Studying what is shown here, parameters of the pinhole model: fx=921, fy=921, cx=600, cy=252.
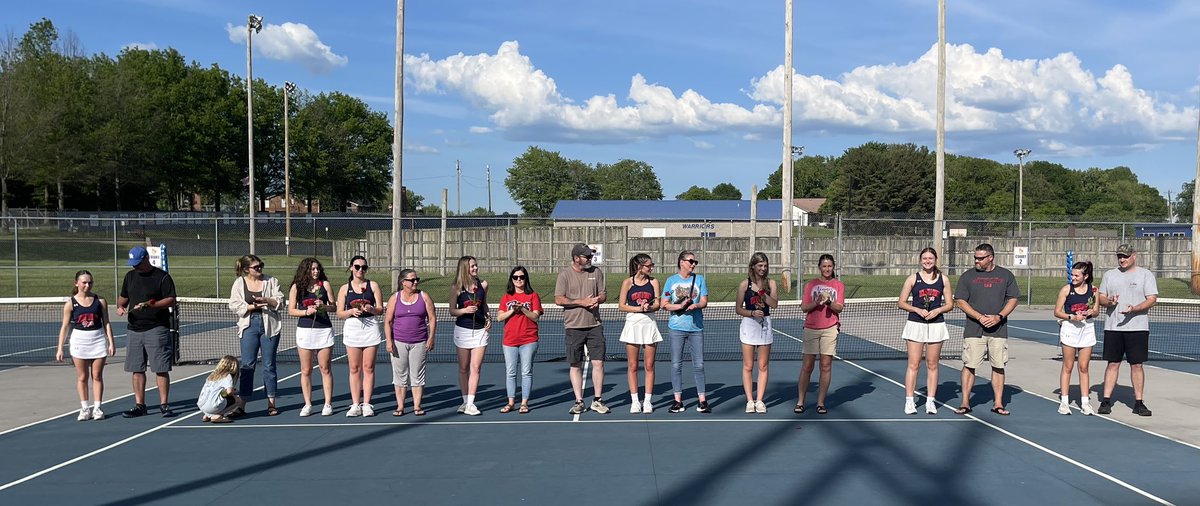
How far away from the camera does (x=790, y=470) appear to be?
7.53m

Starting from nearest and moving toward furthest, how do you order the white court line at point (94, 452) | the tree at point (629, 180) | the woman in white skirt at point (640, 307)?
1. the white court line at point (94, 452)
2. the woman in white skirt at point (640, 307)
3. the tree at point (629, 180)

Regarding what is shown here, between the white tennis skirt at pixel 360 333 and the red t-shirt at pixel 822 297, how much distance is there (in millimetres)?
4541

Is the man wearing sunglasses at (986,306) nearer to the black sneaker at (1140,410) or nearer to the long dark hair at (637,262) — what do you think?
the black sneaker at (1140,410)

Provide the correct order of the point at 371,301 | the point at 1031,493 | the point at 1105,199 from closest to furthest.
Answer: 1. the point at 1031,493
2. the point at 371,301
3. the point at 1105,199

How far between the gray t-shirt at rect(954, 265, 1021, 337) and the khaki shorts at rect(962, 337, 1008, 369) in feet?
0.18

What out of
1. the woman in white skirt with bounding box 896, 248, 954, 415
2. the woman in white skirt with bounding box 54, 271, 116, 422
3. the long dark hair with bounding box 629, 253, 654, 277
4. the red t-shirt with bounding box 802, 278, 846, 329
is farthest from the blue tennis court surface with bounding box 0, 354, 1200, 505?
the long dark hair with bounding box 629, 253, 654, 277

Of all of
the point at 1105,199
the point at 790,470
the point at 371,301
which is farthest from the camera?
the point at 1105,199

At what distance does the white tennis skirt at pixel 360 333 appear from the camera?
9.44 meters

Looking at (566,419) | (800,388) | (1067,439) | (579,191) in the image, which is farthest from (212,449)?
(579,191)

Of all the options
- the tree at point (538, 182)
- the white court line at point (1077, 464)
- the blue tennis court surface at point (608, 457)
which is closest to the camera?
the white court line at point (1077, 464)

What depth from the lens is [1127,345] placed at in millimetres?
9797

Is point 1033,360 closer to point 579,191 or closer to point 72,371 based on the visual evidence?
point 72,371

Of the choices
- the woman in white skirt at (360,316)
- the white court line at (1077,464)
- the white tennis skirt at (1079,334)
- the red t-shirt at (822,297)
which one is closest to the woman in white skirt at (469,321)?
the woman in white skirt at (360,316)

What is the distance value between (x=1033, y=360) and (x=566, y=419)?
Answer: 812 centimetres
